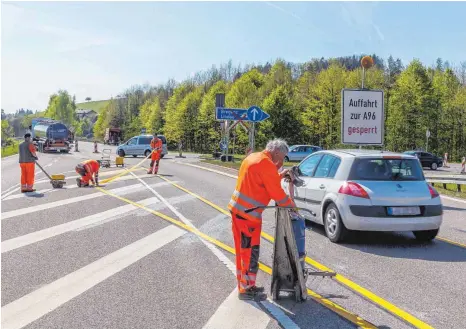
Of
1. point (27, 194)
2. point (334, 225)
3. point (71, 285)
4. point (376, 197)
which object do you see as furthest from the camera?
point (27, 194)

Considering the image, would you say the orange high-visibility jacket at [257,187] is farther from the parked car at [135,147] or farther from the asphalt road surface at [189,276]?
the parked car at [135,147]

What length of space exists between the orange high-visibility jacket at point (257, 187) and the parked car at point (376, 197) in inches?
116

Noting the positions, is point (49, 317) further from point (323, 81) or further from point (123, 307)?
point (323, 81)

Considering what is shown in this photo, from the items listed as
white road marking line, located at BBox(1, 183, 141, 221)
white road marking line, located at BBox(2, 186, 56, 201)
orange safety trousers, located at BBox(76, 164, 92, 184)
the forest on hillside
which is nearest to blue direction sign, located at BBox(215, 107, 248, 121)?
white road marking line, located at BBox(1, 183, 141, 221)

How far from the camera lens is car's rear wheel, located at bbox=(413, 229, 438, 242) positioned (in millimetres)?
7797

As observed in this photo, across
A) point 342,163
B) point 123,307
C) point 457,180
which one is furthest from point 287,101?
point 123,307

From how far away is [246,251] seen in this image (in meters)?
4.92

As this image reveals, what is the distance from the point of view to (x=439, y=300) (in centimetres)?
491

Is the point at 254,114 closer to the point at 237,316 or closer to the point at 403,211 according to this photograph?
the point at 403,211

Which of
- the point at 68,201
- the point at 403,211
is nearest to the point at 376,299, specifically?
the point at 403,211

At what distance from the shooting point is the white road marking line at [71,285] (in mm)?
4461

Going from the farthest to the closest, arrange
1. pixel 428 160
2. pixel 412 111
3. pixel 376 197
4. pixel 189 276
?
1. pixel 412 111
2. pixel 428 160
3. pixel 376 197
4. pixel 189 276

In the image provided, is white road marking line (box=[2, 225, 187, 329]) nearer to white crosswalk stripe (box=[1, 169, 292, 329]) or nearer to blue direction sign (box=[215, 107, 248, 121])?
white crosswalk stripe (box=[1, 169, 292, 329])

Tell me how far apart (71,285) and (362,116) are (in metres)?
12.0
